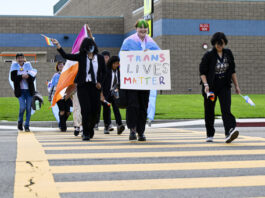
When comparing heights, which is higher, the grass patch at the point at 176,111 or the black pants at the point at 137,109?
the black pants at the point at 137,109

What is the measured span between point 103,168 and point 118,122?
6325 millimetres

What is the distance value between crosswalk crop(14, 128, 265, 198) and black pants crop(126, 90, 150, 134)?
903 millimetres

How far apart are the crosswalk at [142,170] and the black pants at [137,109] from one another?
0.90 m

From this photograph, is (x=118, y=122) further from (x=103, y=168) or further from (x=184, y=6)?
(x=184, y=6)

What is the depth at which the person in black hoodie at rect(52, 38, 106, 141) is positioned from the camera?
9477mm

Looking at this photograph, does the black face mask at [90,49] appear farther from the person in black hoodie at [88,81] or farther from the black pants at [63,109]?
the black pants at [63,109]

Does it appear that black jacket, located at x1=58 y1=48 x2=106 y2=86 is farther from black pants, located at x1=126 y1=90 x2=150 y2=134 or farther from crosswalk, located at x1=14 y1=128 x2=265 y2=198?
crosswalk, located at x1=14 y1=128 x2=265 y2=198

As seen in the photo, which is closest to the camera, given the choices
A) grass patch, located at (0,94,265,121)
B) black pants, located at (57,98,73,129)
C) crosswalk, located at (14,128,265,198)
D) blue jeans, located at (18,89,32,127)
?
crosswalk, located at (14,128,265,198)

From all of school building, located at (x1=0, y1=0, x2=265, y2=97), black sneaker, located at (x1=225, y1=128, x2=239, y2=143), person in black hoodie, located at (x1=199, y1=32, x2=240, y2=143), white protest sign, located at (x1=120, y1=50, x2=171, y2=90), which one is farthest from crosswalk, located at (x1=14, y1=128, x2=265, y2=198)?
school building, located at (x1=0, y1=0, x2=265, y2=97)

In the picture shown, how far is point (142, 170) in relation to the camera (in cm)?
589

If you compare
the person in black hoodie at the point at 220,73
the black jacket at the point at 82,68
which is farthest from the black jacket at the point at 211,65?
the black jacket at the point at 82,68

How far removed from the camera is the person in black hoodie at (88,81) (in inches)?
373

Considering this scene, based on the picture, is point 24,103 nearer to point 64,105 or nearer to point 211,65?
point 64,105

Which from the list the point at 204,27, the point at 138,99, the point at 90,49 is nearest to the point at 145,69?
the point at 138,99
